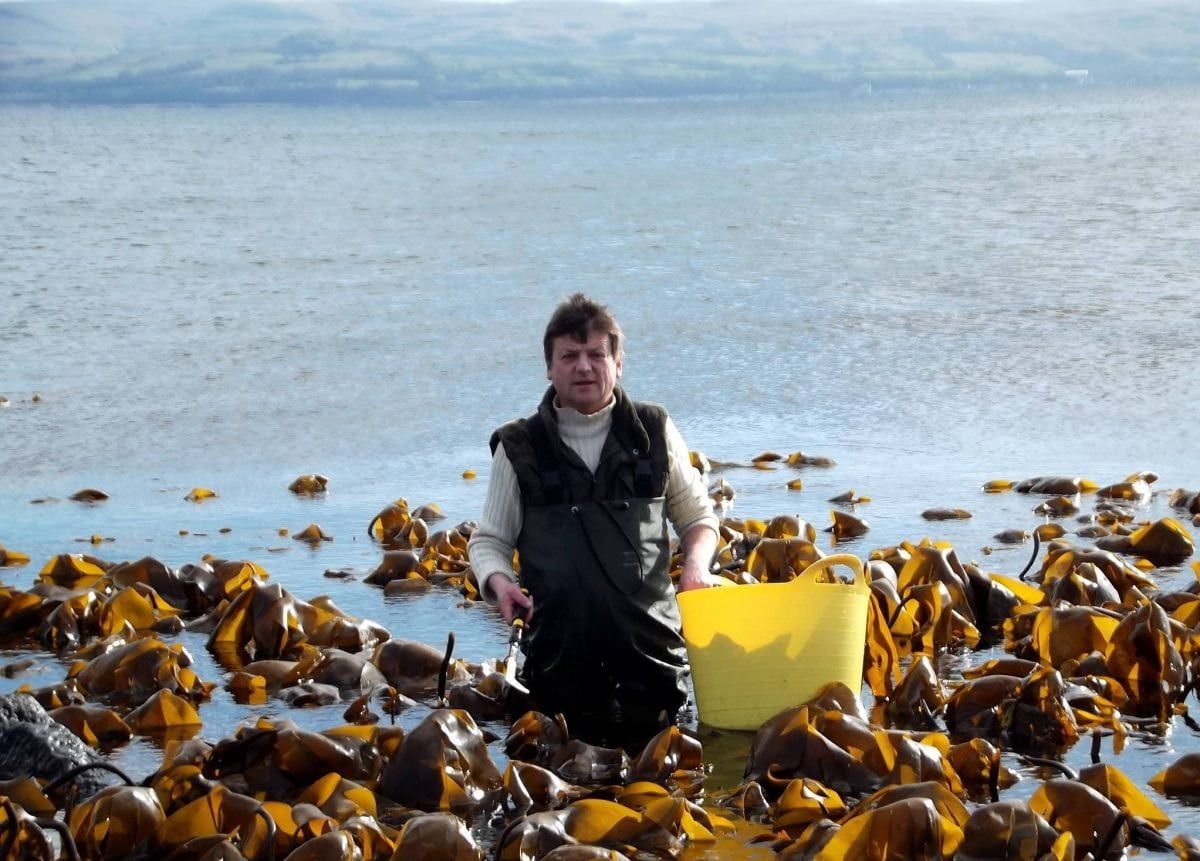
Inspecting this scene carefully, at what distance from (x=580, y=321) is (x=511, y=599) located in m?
0.81

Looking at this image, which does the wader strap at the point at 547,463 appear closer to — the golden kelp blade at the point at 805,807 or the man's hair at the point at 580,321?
the man's hair at the point at 580,321

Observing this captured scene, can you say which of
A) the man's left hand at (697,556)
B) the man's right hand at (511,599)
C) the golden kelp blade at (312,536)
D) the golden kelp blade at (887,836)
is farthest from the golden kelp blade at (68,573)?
the golden kelp blade at (887,836)

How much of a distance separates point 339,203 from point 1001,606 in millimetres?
24340

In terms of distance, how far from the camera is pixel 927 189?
28.2 metres

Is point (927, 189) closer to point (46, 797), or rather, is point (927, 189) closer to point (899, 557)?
point (899, 557)

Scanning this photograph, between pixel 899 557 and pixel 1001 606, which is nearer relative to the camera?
pixel 1001 606

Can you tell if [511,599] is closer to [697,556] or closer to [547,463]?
[547,463]

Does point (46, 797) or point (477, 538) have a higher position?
point (477, 538)

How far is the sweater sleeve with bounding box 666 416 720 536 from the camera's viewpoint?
15.5ft

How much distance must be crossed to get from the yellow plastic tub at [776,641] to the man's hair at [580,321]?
0.79 meters

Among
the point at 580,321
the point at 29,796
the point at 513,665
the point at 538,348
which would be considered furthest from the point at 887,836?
the point at 538,348

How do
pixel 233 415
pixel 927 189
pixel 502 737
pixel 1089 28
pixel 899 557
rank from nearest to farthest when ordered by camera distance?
pixel 502 737, pixel 899 557, pixel 233 415, pixel 927 189, pixel 1089 28

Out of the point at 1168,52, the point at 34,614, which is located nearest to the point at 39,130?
the point at 34,614

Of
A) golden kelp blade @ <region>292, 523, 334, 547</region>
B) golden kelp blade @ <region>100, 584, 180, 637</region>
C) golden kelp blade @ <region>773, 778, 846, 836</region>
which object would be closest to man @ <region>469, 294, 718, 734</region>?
golden kelp blade @ <region>773, 778, 846, 836</region>
